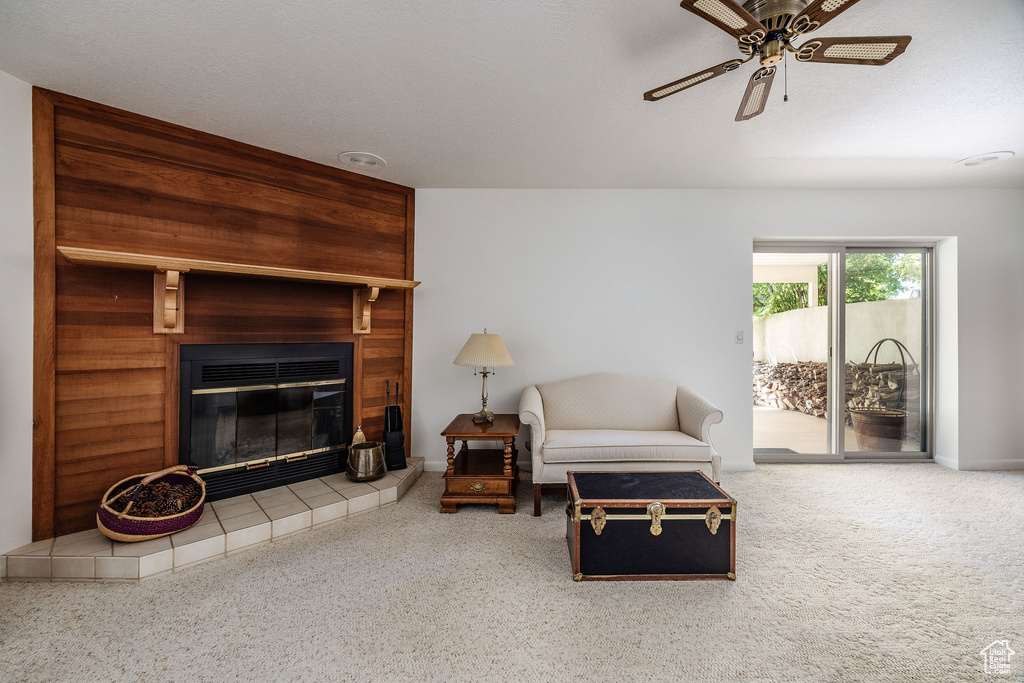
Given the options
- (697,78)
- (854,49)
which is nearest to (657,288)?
(697,78)

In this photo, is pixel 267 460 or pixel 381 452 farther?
pixel 381 452

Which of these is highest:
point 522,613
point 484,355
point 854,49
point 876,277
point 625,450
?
point 854,49

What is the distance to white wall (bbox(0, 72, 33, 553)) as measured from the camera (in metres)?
1.96

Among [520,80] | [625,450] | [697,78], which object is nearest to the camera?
[697,78]

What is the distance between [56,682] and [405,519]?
1483mm

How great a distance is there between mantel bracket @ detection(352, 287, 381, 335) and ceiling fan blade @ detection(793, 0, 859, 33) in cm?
271

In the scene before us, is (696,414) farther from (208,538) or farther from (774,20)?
(208,538)

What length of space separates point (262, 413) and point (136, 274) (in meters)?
1.07

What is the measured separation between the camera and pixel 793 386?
3.99m

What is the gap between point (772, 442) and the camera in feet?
12.6

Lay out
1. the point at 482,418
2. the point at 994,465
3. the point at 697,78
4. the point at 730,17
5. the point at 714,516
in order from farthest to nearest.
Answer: the point at 994,465, the point at 482,418, the point at 714,516, the point at 697,78, the point at 730,17

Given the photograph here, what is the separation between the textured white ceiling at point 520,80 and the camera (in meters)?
1.64

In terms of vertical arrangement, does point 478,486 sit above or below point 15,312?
below

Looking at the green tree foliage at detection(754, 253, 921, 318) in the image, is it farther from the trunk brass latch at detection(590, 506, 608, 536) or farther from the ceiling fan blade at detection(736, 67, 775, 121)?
the trunk brass latch at detection(590, 506, 608, 536)
